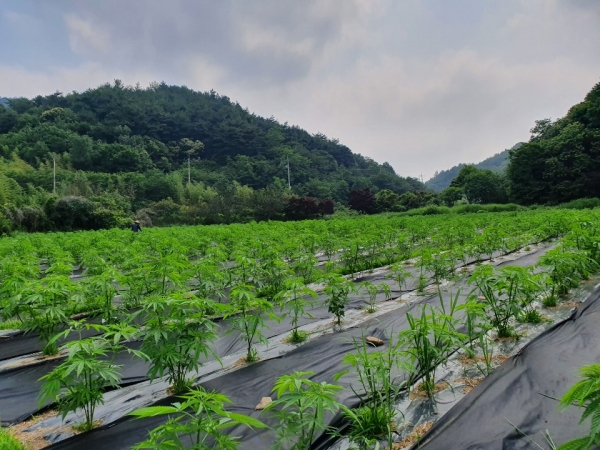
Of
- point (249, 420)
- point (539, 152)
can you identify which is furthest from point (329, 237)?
point (539, 152)

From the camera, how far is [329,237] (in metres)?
8.37

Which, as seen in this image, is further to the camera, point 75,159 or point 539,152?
point 75,159

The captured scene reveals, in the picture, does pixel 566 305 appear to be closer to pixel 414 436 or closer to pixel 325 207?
pixel 414 436

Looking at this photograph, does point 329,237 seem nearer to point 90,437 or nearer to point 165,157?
point 90,437

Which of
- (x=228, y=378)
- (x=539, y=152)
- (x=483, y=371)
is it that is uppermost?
(x=539, y=152)

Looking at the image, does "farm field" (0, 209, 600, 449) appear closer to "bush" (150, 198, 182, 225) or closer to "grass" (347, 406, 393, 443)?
"grass" (347, 406, 393, 443)

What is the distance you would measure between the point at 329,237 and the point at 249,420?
288 inches

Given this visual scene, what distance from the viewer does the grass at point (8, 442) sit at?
205cm

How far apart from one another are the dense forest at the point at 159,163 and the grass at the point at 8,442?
20428 mm

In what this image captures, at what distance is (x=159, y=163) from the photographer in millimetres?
46562

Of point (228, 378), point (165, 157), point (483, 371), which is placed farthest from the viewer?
point (165, 157)

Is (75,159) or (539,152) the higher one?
(75,159)

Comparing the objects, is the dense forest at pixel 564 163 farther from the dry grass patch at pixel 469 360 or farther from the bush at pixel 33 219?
the bush at pixel 33 219

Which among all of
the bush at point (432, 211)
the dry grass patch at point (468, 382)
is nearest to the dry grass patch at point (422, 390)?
the dry grass patch at point (468, 382)
